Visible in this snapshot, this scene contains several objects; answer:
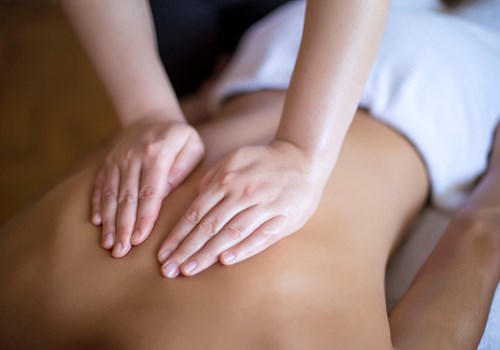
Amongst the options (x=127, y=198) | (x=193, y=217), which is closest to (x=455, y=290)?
(x=193, y=217)

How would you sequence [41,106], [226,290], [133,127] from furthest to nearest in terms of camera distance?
[41,106], [133,127], [226,290]

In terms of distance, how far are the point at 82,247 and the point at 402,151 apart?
551mm

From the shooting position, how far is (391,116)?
90cm

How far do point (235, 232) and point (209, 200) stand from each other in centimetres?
6

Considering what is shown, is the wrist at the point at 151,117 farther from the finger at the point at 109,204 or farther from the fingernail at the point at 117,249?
the fingernail at the point at 117,249

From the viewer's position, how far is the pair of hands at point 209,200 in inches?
25.2

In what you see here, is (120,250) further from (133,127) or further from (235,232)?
(133,127)

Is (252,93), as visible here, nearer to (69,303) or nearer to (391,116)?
(391,116)

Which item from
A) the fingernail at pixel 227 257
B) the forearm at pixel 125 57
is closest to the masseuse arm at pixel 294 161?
the fingernail at pixel 227 257

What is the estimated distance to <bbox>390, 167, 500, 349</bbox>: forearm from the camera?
636mm

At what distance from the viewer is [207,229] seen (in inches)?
25.6

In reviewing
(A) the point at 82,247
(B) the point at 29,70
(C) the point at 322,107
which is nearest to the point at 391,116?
(C) the point at 322,107

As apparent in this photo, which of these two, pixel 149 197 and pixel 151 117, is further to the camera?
pixel 151 117

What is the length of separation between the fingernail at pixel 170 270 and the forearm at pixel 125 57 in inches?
12.2
